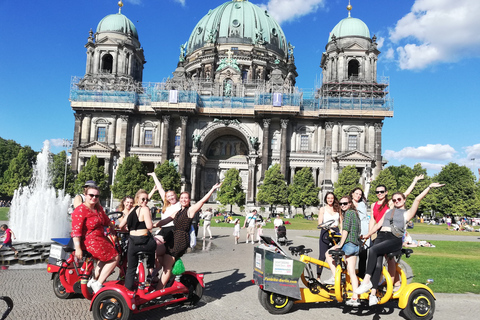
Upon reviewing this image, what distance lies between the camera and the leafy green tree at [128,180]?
4738cm

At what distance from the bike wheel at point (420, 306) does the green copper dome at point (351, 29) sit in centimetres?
5866

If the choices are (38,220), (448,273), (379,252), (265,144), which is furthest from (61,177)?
(379,252)

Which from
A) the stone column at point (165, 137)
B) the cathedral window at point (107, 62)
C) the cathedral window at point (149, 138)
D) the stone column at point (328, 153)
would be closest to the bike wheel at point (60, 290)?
the stone column at point (165, 137)

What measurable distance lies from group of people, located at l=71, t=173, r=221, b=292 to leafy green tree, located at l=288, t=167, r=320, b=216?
43.5 meters

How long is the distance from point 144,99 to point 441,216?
5222cm

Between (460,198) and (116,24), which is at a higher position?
(116,24)

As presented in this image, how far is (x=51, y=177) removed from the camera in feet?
190

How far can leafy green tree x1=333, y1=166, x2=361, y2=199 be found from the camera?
49.8 m

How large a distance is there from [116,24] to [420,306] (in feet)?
216

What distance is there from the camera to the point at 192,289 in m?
7.82

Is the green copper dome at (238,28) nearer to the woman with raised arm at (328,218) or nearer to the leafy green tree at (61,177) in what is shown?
the leafy green tree at (61,177)

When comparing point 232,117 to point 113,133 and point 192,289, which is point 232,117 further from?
point 192,289

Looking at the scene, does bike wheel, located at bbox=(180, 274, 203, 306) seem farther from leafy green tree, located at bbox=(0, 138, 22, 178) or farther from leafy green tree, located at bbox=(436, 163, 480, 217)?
leafy green tree, located at bbox=(0, 138, 22, 178)

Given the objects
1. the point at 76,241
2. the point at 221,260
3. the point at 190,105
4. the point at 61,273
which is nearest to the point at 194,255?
the point at 221,260
